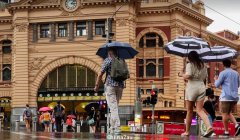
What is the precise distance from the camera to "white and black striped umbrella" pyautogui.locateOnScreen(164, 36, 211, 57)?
1952cm

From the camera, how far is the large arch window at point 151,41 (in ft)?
190

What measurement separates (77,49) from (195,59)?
4459 centimetres

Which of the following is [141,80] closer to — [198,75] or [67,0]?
[67,0]

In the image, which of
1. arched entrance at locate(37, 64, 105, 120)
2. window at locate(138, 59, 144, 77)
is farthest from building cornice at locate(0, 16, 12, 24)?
window at locate(138, 59, 144, 77)

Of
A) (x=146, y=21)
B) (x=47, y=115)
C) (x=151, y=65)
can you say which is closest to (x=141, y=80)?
(x=151, y=65)

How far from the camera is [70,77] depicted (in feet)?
189

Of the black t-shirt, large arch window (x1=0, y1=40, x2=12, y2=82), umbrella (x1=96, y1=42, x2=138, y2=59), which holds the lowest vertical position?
the black t-shirt

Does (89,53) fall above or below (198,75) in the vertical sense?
above

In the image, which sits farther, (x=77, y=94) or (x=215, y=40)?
(x=215, y=40)

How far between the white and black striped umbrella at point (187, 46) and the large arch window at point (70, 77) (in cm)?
3624

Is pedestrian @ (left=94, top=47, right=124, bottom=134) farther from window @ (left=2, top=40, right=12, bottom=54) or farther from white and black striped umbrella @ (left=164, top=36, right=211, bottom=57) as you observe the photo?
window @ (left=2, top=40, right=12, bottom=54)

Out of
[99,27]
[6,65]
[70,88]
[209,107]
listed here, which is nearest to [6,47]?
[6,65]

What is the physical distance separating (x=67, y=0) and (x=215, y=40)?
792 inches

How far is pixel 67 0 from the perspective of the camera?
5756 cm
